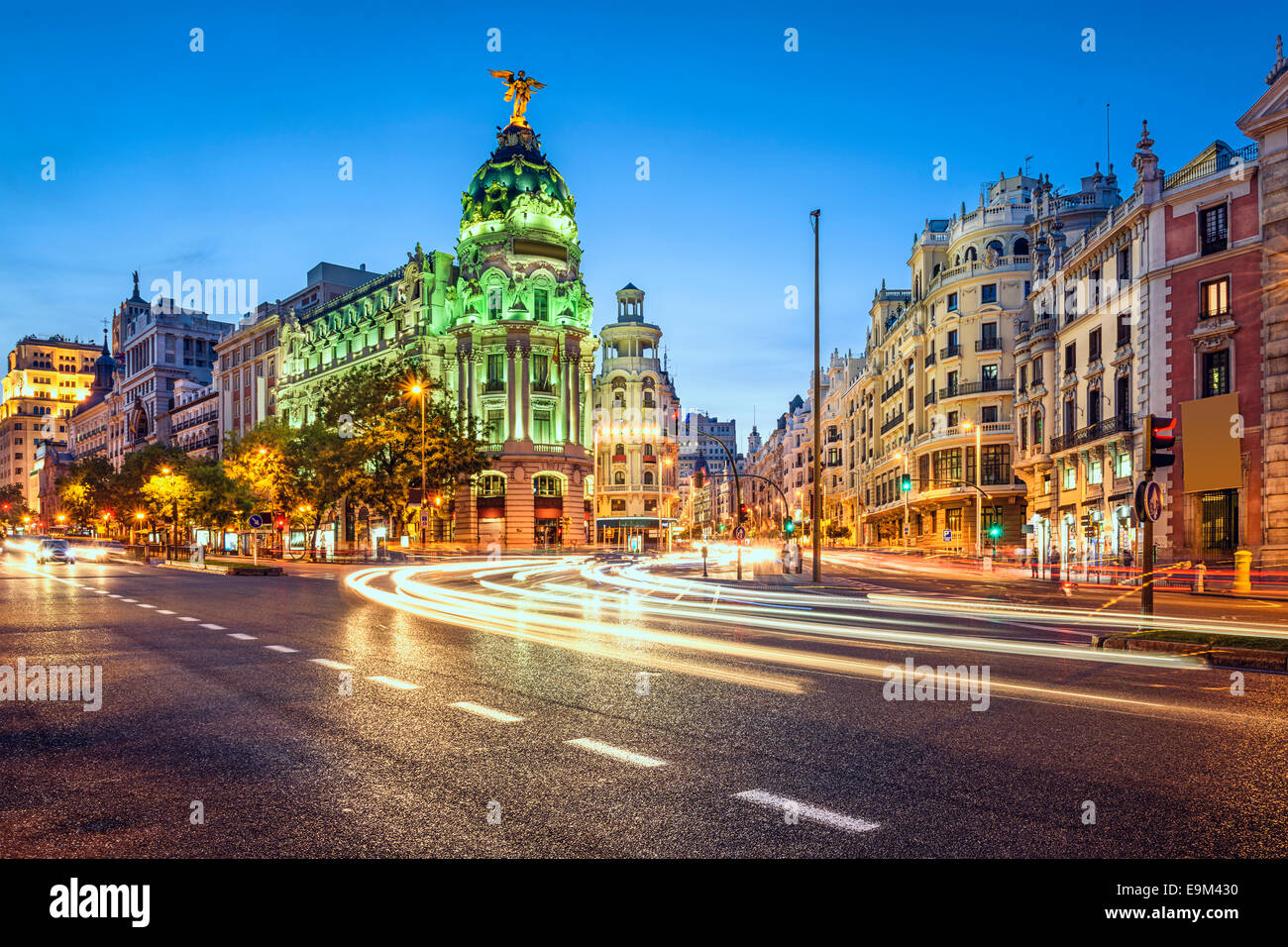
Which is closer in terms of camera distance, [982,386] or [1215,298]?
[1215,298]

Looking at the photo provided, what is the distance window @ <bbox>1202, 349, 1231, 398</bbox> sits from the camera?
35731 mm

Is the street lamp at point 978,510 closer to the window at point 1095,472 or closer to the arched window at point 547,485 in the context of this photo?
the window at point 1095,472

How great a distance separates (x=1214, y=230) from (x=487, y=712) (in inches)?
1515

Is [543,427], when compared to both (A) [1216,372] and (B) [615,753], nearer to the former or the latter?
(A) [1216,372]

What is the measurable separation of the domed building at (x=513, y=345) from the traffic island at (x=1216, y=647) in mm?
60787

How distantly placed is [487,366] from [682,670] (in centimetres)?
6544

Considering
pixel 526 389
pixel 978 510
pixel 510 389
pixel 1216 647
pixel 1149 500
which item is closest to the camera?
pixel 1216 647

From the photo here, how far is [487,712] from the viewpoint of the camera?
8.23m

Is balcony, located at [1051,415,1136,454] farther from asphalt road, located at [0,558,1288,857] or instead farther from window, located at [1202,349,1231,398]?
asphalt road, located at [0,558,1288,857]

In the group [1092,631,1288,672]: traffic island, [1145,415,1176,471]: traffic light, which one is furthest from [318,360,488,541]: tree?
[1092,631,1288,672]: traffic island

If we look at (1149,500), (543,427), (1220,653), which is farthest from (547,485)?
(1220,653)

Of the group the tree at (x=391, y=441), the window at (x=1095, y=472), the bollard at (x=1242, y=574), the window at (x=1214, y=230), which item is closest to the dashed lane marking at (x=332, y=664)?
the bollard at (x=1242, y=574)
